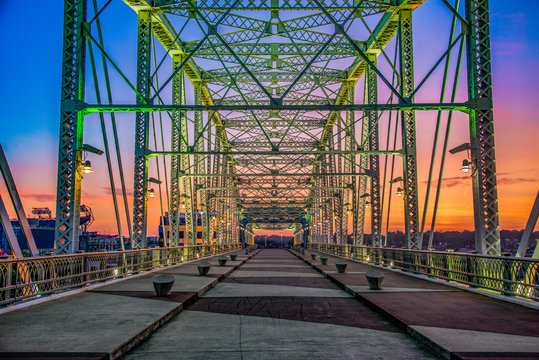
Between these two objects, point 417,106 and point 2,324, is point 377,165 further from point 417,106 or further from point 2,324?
point 2,324

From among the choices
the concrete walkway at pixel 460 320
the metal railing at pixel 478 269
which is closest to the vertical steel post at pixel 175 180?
the metal railing at pixel 478 269

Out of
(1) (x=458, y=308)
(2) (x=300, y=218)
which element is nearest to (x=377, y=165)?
(1) (x=458, y=308)

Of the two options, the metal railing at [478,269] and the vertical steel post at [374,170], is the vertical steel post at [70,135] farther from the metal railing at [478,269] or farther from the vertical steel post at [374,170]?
the vertical steel post at [374,170]

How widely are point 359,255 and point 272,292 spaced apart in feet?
55.3

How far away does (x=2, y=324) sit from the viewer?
7586mm

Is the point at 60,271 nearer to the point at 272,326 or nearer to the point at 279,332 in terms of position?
the point at 272,326

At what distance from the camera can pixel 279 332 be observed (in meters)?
7.77

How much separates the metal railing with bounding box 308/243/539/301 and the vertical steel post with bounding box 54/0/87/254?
1234cm

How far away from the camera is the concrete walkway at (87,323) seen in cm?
587

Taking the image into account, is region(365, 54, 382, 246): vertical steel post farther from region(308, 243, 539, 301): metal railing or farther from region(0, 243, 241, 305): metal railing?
region(0, 243, 241, 305): metal railing

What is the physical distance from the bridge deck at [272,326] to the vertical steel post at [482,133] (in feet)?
11.4

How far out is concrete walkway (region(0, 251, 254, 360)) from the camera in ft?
19.3

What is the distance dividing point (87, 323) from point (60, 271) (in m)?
4.24

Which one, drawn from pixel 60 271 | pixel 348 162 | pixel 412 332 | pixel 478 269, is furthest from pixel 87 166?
pixel 348 162
